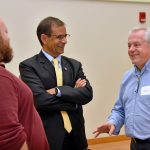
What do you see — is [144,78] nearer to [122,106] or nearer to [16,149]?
[122,106]

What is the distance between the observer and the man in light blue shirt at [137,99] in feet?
7.61

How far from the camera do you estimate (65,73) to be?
2701mm

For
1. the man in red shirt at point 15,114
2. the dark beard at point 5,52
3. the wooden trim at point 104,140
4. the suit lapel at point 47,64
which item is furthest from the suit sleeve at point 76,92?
the wooden trim at point 104,140

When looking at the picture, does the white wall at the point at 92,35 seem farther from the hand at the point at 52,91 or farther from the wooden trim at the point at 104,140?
the hand at the point at 52,91

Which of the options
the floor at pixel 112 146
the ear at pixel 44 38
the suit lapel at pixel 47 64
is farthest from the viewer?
the floor at pixel 112 146

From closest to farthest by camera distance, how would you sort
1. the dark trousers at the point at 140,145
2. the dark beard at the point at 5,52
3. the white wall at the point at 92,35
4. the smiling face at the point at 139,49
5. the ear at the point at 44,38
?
the dark beard at the point at 5,52 → the dark trousers at the point at 140,145 → the smiling face at the point at 139,49 → the ear at the point at 44,38 → the white wall at the point at 92,35

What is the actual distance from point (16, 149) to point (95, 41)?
12.0 feet

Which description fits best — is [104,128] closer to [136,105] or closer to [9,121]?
[136,105]

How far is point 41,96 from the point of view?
2.57m

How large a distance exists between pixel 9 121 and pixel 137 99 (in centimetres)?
120

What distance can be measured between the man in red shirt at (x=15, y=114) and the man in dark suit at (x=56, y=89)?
0.83m

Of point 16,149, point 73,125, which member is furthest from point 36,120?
point 73,125

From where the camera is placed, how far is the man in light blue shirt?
Answer: 232cm

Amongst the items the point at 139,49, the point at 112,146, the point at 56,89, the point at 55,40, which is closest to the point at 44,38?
the point at 55,40
